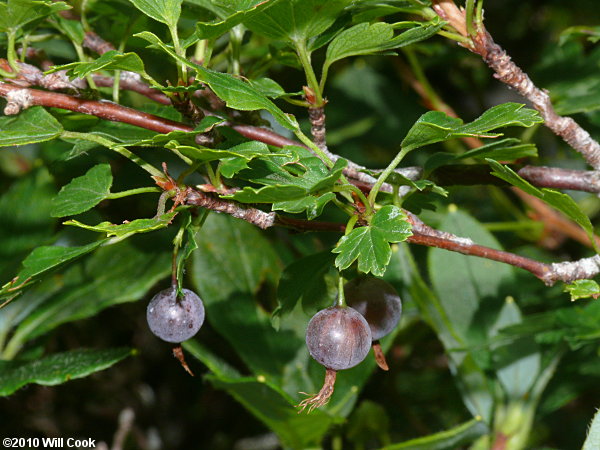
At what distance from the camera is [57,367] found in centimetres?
100

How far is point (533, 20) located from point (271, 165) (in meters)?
1.75

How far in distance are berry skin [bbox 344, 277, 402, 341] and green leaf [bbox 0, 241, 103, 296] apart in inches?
11.5

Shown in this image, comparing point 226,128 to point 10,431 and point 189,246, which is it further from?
point 10,431

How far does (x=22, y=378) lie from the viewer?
987 millimetres

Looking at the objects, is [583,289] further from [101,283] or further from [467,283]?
[101,283]

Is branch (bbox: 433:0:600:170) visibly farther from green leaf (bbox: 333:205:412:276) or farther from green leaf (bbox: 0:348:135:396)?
green leaf (bbox: 0:348:135:396)

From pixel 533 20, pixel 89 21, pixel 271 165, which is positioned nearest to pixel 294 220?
pixel 271 165

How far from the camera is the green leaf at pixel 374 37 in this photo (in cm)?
72

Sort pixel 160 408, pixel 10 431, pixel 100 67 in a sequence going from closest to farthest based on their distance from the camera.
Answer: pixel 100 67 → pixel 10 431 → pixel 160 408

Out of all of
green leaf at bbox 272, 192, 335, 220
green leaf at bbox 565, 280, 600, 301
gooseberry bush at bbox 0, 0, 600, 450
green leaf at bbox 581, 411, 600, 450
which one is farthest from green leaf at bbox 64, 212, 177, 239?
green leaf at bbox 581, 411, 600, 450

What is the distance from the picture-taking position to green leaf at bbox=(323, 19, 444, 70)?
0.72m

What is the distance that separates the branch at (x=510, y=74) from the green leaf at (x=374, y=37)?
0.24 ft

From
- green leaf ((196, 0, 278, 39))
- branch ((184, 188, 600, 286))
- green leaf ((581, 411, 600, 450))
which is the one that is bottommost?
green leaf ((581, 411, 600, 450))

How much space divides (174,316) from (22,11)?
37 cm
